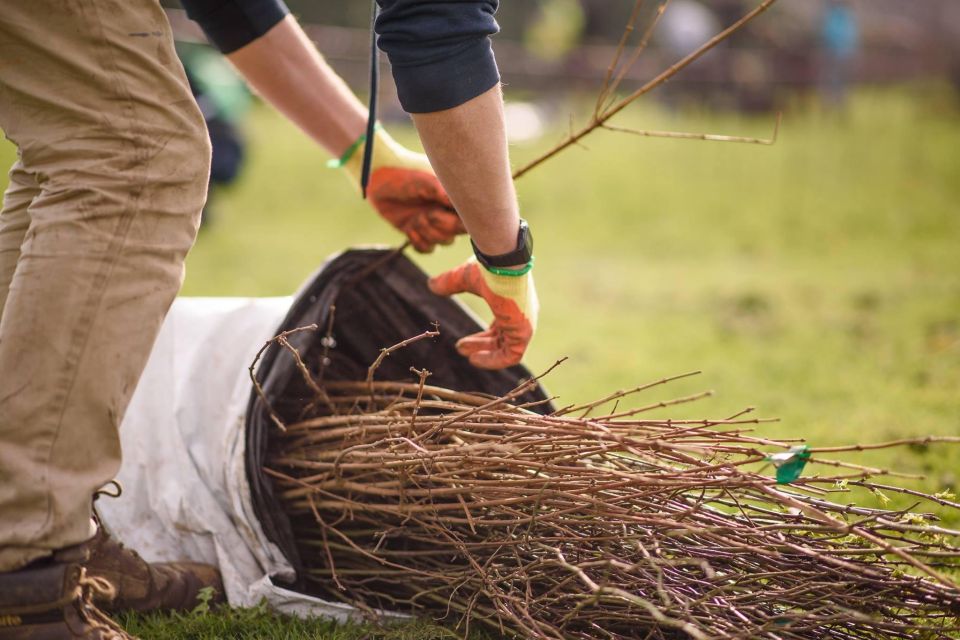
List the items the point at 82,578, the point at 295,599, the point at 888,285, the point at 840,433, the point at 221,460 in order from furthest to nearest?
the point at 888,285, the point at 840,433, the point at 221,460, the point at 295,599, the point at 82,578

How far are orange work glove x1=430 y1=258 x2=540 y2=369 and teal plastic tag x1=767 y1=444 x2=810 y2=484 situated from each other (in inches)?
22.9

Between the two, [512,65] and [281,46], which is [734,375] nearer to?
[281,46]

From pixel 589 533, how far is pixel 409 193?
35.3 inches

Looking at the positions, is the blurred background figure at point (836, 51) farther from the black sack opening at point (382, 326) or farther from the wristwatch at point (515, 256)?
the wristwatch at point (515, 256)

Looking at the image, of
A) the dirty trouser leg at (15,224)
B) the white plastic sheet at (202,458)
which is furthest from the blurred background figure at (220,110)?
the dirty trouser leg at (15,224)

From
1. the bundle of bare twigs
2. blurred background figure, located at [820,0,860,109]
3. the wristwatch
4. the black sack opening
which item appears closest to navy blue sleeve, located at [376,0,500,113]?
the wristwatch

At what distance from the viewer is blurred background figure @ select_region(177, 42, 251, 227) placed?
716cm

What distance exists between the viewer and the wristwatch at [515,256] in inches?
73.5

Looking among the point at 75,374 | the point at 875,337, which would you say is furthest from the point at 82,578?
the point at 875,337

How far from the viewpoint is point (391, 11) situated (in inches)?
63.1

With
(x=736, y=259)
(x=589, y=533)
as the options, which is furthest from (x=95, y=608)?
(x=736, y=259)

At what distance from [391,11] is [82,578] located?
108 cm

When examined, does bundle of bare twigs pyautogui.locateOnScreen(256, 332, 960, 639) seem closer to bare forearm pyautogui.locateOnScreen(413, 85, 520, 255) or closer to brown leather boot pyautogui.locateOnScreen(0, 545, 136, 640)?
bare forearm pyautogui.locateOnScreen(413, 85, 520, 255)

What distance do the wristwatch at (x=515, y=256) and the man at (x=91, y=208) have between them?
0.16m
